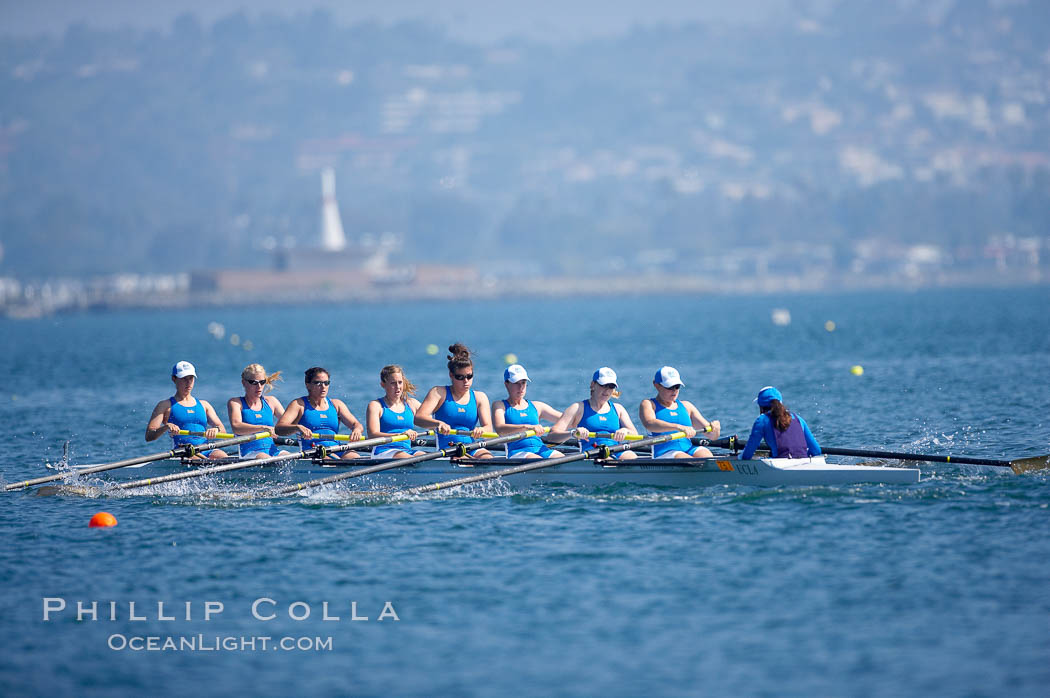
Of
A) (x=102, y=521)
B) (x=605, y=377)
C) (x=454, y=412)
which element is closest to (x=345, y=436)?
(x=454, y=412)

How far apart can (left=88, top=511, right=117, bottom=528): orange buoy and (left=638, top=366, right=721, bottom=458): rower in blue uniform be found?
6540 millimetres

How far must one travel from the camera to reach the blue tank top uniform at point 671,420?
18266 millimetres

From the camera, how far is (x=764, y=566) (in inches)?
591

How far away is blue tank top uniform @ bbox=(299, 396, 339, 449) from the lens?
64.3 feet

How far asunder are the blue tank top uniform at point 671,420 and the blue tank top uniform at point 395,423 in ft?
10.6

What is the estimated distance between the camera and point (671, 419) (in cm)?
1827

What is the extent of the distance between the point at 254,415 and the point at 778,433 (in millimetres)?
6958

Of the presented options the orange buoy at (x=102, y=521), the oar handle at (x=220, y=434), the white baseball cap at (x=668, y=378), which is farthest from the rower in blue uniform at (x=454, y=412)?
the orange buoy at (x=102, y=521)

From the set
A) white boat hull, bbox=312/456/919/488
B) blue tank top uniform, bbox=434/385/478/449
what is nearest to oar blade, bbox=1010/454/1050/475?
white boat hull, bbox=312/456/919/488

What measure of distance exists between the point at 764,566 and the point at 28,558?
801 centimetres

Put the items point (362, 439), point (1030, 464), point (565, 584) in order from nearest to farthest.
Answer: point (565, 584) < point (1030, 464) < point (362, 439)

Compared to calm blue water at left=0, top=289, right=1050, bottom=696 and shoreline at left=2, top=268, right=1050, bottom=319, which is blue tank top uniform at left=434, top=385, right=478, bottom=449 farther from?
shoreline at left=2, top=268, right=1050, bottom=319

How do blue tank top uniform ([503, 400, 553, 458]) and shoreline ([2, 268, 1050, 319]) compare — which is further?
shoreline ([2, 268, 1050, 319])

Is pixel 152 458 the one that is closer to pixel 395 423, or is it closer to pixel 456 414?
pixel 395 423
